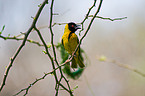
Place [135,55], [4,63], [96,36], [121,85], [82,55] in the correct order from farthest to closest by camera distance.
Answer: [96,36] < [121,85] < [135,55] < [4,63] < [82,55]

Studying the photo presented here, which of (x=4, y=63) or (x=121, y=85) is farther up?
(x=4, y=63)

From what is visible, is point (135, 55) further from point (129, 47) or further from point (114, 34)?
point (114, 34)

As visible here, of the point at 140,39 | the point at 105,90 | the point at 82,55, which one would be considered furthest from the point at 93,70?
the point at 82,55

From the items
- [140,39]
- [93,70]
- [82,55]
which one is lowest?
[93,70]

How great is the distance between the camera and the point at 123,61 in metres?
7.03

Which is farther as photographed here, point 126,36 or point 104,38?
point 104,38

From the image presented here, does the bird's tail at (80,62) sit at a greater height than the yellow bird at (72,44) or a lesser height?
lesser

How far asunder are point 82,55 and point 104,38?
513cm

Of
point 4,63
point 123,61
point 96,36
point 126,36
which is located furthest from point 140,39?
point 4,63

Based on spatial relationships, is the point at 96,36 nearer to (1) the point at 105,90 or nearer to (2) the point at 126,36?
(2) the point at 126,36

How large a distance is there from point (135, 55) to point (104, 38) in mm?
1402

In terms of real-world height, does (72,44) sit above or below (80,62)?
above

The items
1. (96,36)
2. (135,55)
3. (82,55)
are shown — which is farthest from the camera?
(96,36)

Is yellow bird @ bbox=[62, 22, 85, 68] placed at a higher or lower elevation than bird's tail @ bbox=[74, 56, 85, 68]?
higher
